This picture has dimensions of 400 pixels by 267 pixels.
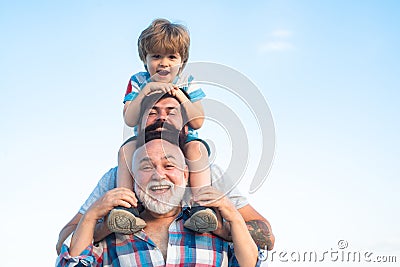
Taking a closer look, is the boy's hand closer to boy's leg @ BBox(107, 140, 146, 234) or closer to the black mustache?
the black mustache

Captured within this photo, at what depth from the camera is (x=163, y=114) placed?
5.03 meters

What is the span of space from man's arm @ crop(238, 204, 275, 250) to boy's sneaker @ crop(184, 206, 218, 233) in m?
0.44

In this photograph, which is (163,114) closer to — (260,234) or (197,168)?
(197,168)

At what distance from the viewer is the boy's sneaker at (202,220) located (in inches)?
178

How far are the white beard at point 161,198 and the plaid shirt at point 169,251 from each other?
14cm

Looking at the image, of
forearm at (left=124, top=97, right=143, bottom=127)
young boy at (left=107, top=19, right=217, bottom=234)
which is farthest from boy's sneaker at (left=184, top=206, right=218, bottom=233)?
forearm at (left=124, top=97, right=143, bottom=127)

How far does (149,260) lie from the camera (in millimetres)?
4734

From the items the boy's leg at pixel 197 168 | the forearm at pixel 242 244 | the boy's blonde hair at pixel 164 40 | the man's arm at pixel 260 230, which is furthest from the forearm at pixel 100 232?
the boy's blonde hair at pixel 164 40

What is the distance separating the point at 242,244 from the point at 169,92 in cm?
153

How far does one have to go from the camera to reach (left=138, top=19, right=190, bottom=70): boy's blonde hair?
5508mm

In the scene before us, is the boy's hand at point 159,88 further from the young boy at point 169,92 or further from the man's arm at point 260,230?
the man's arm at point 260,230

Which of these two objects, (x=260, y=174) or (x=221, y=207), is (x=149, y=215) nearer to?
(x=221, y=207)

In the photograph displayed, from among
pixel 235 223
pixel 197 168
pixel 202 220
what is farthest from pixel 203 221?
pixel 197 168

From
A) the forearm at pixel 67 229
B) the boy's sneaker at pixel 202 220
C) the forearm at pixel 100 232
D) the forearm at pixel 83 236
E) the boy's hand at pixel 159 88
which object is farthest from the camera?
the boy's hand at pixel 159 88
